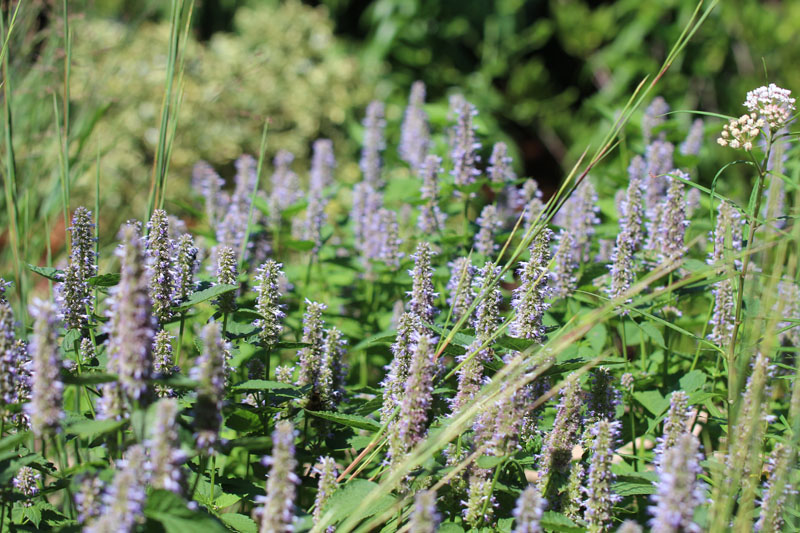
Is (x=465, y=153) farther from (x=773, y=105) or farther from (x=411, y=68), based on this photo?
(x=411, y=68)

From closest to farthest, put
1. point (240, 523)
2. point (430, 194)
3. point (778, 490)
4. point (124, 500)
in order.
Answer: point (124, 500) < point (778, 490) < point (240, 523) < point (430, 194)

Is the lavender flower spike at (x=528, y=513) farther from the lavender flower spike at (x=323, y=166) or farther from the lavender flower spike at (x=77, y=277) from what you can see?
the lavender flower spike at (x=323, y=166)

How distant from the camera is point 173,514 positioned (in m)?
1.68

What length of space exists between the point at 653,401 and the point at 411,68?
22.8 feet

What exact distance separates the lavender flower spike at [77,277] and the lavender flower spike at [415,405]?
1.02m

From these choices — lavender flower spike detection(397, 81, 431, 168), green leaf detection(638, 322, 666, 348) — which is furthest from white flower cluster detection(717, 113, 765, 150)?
lavender flower spike detection(397, 81, 431, 168)

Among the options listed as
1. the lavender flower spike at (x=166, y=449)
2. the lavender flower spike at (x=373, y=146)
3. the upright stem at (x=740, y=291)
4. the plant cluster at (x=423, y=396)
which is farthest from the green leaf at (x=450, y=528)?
the lavender flower spike at (x=373, y=146)

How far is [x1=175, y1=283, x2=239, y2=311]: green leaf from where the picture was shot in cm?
218

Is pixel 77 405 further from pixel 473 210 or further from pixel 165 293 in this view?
pixel 473 210

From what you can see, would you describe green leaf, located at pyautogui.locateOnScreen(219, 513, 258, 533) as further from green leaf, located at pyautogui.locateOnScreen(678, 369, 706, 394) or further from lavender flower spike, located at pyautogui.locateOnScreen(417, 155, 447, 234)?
lavender flower spike, located at pyautogui.locateOnScreen(417, 155, 447, 234)

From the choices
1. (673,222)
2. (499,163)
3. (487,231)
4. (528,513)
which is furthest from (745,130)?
(499,163)

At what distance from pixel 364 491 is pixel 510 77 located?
8.17 m

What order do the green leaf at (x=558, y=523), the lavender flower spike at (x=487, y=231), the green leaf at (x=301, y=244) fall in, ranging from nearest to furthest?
the green leaf at (x=558, y=523) → the lavender flower spike at (x=487, y=231) → the green leaf at (x=301, y=244)

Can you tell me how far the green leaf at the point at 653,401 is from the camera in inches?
105
